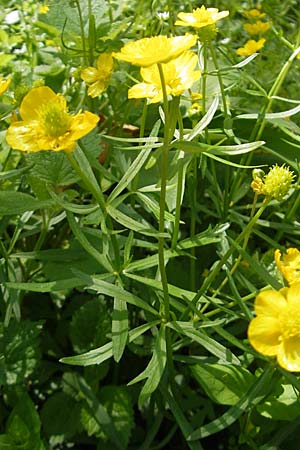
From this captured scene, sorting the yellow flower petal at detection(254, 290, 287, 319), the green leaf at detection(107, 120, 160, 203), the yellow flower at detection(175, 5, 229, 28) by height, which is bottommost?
the yellow flower petal at detection(254, 290, 287, 319)

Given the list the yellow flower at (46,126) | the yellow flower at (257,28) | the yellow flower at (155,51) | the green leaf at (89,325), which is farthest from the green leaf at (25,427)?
the yellow flower at (257,28)

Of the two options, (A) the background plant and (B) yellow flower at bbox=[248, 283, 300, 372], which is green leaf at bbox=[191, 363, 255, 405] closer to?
(A) the background plant

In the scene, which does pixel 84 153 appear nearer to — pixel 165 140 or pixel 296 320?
pixel 165 140

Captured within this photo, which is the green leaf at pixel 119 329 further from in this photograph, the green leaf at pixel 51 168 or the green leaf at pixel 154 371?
the green leaf at pixel 51 168

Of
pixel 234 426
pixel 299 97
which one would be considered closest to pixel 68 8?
pixel 299 97

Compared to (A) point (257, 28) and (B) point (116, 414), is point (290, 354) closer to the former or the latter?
(B) point (116, 414)

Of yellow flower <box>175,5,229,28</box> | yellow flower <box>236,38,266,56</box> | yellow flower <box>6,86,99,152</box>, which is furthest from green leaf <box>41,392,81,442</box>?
yellow flower <box>236,38,266,56</box>
